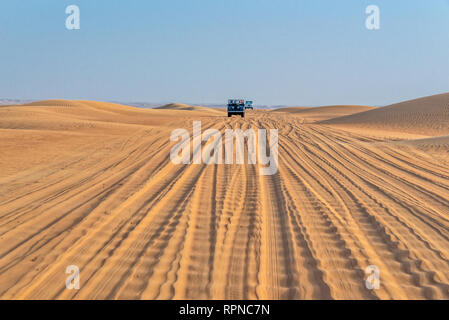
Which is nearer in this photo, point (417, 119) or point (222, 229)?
point (222, 229)

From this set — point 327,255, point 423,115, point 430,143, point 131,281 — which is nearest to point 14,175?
point 131,281

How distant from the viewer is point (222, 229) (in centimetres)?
609

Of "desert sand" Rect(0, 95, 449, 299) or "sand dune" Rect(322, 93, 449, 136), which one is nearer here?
"desert sand" Rect(0, 95, 449, 299)

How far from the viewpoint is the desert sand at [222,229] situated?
4324 mm

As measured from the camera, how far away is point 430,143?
17.3m

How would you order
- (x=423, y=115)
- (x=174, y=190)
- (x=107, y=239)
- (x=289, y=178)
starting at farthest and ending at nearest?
(x=423, y=115)
(x=289, y=178)
(x=174, y=190)
(x=107, y=239)

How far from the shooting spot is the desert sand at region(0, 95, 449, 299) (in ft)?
14.2

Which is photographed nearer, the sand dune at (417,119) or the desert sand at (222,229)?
the desert sand at (222,229)

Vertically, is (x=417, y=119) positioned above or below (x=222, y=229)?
above

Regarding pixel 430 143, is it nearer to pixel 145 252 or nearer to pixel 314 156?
pixel 314 156

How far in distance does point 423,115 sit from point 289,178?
93.1ft

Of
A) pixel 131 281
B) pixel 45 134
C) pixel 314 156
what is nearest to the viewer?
pixel 131 281

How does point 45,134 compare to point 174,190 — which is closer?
point 174,190
